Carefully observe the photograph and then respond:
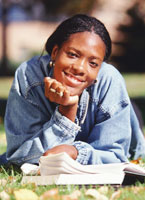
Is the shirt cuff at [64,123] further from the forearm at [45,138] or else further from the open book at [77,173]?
the open book at [77,173]

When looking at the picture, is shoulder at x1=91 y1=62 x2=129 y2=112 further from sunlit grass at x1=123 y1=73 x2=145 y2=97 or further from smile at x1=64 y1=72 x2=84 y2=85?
sunlit grass at x1=123 y1=73 x2=145 y2=97

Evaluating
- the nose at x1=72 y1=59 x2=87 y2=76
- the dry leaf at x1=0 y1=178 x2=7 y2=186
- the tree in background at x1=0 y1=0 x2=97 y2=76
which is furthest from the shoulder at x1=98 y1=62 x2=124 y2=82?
the tree in background at x1=0 y1=0 x2=97 y2=76

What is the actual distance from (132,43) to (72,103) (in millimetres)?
15099

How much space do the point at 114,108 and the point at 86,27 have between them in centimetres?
63

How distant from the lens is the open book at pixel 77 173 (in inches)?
102

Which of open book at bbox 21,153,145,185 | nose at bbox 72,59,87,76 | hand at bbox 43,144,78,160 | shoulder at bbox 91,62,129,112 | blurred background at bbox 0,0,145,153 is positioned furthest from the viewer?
blurred background at bbox 0,0,145,153

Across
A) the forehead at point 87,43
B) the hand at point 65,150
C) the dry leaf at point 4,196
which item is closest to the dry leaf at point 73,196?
the dry leaf at point 4,196

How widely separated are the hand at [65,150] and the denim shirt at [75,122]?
0.09 m

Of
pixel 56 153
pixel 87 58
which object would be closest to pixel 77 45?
pixel 87 58

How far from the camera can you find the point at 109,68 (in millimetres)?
3443

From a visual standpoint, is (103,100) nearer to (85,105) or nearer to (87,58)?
(85,105)

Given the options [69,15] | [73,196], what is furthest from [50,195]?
[69,15]

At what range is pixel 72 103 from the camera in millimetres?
2949

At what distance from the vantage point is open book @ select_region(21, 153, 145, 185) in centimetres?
258
